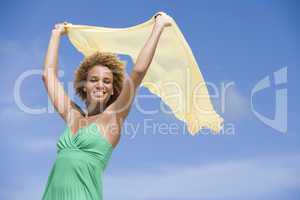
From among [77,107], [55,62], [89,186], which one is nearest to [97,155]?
[89,186]

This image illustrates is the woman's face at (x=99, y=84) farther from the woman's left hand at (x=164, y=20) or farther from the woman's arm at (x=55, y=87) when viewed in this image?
the woman's left hand at (x=164, y=20)

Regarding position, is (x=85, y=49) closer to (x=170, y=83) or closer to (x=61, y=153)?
(x=170, y=83)

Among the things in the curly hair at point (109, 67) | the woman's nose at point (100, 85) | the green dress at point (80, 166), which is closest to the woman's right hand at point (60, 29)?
the curly hair at point (109, 67)

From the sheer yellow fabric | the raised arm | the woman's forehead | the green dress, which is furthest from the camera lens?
the sheer yellow fabric

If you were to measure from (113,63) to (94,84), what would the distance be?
272 millimetres

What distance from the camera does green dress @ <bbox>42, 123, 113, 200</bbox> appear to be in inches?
156

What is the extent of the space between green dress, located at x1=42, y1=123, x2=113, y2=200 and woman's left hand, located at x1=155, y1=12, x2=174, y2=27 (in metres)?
0.96

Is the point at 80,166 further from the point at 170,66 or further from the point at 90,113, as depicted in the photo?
the point at 170,66

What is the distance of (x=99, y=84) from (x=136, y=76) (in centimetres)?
41

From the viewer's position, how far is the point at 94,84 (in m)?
4.43

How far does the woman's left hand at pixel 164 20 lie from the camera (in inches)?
172

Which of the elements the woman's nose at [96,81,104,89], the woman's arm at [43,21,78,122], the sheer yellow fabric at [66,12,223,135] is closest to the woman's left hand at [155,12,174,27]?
the sheer yellow fabric at [66,12,223,135]

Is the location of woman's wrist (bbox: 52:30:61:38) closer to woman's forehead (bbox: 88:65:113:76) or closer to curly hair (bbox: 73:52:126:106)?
curly hair (bbox: 73:52:126:106)

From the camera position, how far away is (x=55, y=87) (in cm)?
458
